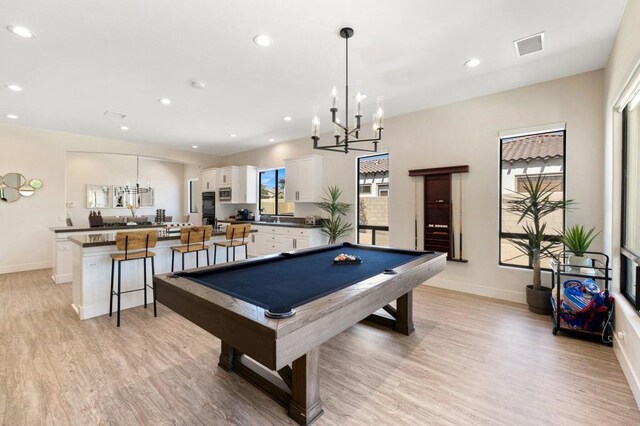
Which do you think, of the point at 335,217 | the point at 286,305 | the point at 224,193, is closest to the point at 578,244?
the point at 286,305

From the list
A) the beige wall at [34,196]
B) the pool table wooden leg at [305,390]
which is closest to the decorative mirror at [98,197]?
the beige wall at [34,196]

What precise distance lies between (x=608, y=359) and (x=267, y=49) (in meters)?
4.33

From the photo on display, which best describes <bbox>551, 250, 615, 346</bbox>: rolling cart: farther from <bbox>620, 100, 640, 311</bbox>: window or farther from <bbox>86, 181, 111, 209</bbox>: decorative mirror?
<bbox>86, 181, 111, 209</bbox>: decorative mirror

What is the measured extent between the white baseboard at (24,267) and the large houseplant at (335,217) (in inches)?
233

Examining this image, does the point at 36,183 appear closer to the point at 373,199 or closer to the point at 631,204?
the point at 373,199

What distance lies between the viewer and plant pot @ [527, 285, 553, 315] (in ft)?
11.7

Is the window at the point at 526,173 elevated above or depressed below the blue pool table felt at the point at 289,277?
above

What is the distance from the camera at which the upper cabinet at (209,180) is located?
856 centimetres

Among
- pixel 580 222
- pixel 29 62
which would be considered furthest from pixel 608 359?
pixel 29 62

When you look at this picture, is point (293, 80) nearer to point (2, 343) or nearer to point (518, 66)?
point (518, 66)

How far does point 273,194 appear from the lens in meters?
7.96

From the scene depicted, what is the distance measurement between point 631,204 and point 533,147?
1.75 metres

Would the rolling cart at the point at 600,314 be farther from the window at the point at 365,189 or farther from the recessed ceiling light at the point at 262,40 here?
the recessed ceiling light at the point at 262,40

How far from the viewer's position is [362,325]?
3322 mm
